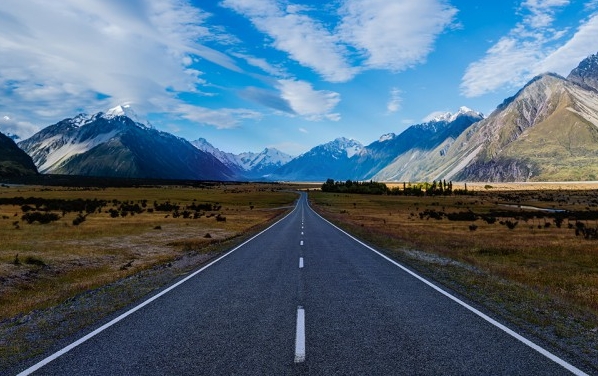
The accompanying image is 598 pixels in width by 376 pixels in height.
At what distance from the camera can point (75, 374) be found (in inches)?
245

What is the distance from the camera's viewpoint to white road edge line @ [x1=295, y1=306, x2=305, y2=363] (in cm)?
676

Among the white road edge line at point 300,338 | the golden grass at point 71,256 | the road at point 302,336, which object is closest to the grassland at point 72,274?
the golden grass at point 71,256

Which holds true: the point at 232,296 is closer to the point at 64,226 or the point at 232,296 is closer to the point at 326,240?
the point at 326,240

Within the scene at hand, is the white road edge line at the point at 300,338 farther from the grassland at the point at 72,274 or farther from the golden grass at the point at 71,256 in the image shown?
the golden grass at the point at 71,256

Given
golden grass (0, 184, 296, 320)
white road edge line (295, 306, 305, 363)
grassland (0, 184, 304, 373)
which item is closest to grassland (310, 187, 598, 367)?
white road edge line (295, 306, 305, 363)

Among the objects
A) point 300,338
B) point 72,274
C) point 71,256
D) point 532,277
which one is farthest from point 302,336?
point 71,256

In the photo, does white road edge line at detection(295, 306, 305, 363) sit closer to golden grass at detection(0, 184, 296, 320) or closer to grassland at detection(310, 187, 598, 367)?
grassland at detection(310, 187, 598, 367)

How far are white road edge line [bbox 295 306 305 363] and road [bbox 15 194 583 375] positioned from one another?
19 millimetres

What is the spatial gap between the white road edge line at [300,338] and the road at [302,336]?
2 cm

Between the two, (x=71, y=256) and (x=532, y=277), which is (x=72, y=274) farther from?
(x=532, y=277)

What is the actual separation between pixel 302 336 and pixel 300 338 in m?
0.12

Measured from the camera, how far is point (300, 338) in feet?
25.3

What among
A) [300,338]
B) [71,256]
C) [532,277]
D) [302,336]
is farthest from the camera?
[71,256]

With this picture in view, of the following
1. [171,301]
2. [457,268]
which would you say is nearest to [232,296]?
[171,301]
